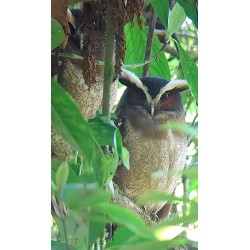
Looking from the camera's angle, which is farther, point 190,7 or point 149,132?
Result: point 149,132

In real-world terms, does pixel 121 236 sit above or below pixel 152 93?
below

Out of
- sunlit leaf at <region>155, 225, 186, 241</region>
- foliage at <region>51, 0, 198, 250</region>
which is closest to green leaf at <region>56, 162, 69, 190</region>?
foliage at <region>51, 0, 198, 250</region>

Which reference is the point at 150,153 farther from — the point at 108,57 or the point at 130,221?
the point at 130,221

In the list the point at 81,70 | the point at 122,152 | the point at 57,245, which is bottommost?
the point at 57,245

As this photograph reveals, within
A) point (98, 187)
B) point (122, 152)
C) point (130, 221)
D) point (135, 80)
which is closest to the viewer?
point (130, 221)

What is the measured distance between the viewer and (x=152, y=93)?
87 centimetres

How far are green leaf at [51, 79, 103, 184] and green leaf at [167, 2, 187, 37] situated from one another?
275mm

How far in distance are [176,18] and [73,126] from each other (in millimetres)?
304

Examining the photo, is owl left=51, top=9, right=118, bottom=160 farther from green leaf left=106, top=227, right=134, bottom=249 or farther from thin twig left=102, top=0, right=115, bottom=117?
green leaf left=106, top=227, right=134, bottom=249

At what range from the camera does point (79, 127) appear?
0.59m

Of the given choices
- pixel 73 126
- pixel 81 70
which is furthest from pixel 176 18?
pixel 73 126

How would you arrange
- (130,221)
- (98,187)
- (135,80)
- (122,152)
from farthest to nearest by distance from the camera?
(135,80), (122,152), (98,187), (130,221)
